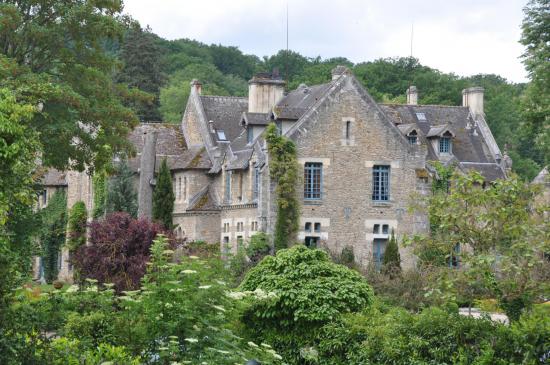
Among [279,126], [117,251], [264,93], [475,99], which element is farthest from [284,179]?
[475,99]

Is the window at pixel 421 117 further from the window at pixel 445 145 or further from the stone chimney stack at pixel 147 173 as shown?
the stone chimney stack at pixel 147 173

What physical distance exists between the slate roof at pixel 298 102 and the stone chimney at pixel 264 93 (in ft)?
1.79

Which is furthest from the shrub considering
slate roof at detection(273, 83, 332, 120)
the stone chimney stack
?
the stone chimney stack

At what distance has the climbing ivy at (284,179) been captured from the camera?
4797cm

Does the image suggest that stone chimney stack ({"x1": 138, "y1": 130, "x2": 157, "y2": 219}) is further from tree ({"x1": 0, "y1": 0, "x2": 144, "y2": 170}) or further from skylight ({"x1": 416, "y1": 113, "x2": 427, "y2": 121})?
tree ({"x1": 0, "y1": 0, "x2": 144, "y2": 170})

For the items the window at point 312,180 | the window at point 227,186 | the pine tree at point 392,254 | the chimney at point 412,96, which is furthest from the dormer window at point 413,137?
the chimney at point 412,96

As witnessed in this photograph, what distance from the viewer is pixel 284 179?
48.0 m

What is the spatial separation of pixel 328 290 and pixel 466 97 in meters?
41.0

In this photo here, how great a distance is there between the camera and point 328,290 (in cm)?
2347

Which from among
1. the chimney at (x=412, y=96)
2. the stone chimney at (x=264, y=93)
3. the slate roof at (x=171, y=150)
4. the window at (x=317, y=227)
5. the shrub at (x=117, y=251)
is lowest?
the shrub at (x=117, y=251)

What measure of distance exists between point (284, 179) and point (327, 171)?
2249 mm

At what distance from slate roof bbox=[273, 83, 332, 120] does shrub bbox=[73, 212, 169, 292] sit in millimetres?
10412

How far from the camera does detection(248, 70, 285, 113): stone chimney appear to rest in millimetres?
55500

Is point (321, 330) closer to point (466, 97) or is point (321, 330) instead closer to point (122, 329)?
point (122, 329)
